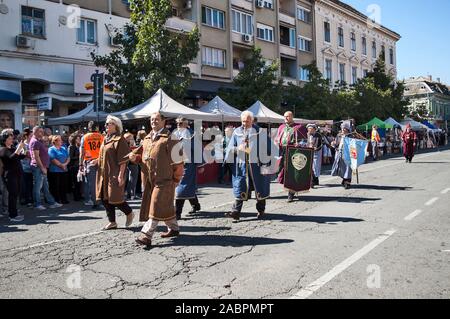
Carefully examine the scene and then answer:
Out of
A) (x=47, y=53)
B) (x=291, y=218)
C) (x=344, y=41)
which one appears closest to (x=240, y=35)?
(x=47, y=53)

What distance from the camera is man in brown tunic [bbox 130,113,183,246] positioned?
640 centimetres

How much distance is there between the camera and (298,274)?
5.01 meters

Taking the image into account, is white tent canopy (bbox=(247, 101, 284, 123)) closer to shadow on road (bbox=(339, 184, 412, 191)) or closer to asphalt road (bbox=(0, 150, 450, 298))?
→ shadow on road (bbox=(339, 184, 412, 191))

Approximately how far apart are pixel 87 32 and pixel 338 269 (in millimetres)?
21253

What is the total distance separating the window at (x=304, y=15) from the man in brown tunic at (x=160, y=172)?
36364mm

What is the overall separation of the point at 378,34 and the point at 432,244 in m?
54.6

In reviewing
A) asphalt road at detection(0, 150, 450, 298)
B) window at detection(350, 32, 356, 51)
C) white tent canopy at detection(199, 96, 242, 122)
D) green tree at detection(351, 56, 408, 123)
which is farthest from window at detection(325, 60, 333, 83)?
asphalt road at detection(0, 150, 450, 298)

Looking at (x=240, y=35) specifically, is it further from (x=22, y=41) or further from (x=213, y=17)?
(x=22, y=41)

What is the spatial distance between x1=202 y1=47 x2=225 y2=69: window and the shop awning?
44.0ft

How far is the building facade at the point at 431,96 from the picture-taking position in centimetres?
8050

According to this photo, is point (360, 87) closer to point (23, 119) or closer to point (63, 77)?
point (63, 77)

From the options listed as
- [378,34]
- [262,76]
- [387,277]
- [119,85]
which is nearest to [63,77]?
[119,85]

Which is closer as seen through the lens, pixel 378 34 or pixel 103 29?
pixel 103 29

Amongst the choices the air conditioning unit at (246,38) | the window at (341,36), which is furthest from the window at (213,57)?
the window at (341,36)
